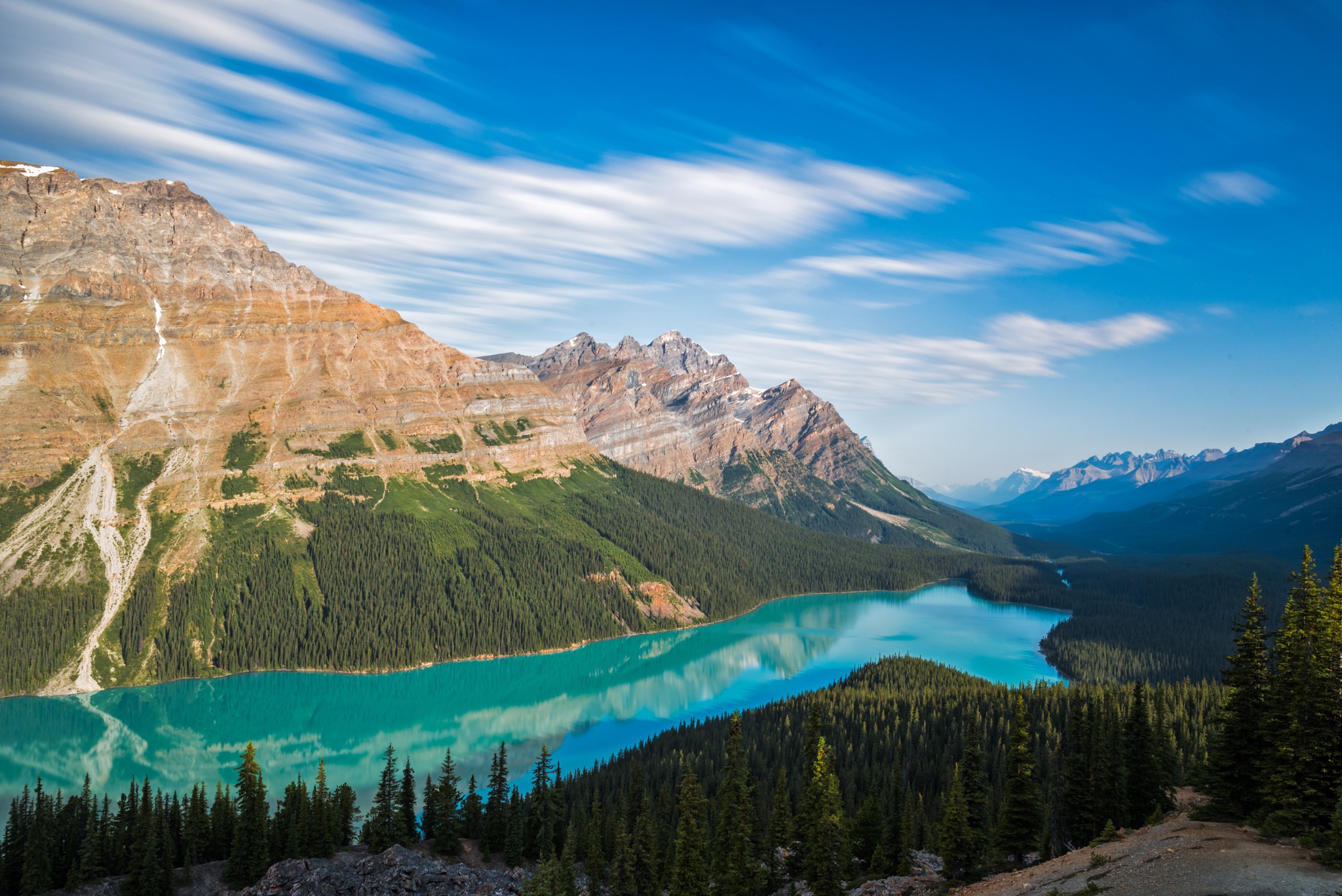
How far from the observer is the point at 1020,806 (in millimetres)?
50406

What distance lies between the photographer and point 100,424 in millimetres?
178625

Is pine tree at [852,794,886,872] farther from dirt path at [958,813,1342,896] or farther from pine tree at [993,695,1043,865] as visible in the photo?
dirt path at [958,813,1342,896]

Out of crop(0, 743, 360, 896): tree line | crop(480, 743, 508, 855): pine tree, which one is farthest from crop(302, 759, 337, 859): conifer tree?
crop(480, 743, 508, 855): pine tree

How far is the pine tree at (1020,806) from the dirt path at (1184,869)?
7481 millimetres

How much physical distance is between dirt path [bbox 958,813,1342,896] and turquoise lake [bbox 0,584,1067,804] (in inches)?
2991

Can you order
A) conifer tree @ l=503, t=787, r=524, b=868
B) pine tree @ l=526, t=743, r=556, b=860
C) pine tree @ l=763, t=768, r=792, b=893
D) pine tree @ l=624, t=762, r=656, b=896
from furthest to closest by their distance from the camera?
1. pine tree @ l=526, t=743, r=556, b=860
2. conifer tree @ l=503, t=787, r=524, b=868
3. pine tree @ l=624, t=762, r=656, b=896
4. pine tree @ l=763, t=768, r=792, b=893

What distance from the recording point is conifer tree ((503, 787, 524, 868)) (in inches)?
2598

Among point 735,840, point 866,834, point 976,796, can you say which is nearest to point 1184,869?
point 976,796

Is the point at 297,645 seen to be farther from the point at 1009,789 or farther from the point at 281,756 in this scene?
the point at 1009,789

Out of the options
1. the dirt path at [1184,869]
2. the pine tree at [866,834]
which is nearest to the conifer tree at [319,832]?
the pine tree at [866,834]

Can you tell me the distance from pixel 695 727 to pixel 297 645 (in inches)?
3141

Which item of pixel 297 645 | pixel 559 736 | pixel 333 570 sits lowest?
pixel 559 736

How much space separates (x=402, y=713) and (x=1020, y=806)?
10045 centimetres

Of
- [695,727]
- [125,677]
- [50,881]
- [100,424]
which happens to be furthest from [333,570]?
[50,881]
